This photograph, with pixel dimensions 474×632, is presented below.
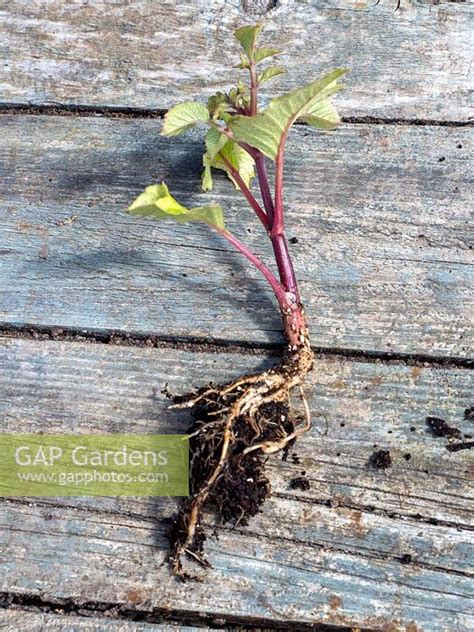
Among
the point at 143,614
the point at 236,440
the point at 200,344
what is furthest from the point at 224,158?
the point at 143,614

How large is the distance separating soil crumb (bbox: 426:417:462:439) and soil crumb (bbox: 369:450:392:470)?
89mm

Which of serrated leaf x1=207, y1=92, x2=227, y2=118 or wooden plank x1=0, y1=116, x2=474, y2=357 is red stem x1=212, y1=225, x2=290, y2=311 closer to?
wooden plank x1=0, y1=116, x2=474, y2=357

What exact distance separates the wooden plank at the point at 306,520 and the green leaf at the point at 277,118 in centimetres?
38

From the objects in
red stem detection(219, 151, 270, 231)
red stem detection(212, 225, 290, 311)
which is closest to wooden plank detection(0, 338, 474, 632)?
red stem detection(212, 225, 290, 311)

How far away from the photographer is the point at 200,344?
1.27 m

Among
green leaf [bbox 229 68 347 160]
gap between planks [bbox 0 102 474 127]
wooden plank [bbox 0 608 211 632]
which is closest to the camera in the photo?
green leaf [bbox 229 68 347 160]

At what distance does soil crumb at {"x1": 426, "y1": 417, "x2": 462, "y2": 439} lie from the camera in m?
1.18

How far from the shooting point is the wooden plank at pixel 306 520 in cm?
112

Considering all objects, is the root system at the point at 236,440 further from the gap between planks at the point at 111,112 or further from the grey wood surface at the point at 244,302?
the gap between planks at the point at 111,112

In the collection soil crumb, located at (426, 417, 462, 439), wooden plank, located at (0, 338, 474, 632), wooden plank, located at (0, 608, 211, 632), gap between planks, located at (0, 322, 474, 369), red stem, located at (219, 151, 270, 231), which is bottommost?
wooden plank, located at (0, 608, 211, 632)

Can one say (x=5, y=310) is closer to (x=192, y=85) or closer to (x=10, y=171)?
(x=10, y=171)

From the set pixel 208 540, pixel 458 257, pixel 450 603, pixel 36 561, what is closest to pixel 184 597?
pixel 208 540

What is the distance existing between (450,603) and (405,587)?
0.24 ft

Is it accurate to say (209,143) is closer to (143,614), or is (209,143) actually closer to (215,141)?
(215,141)
